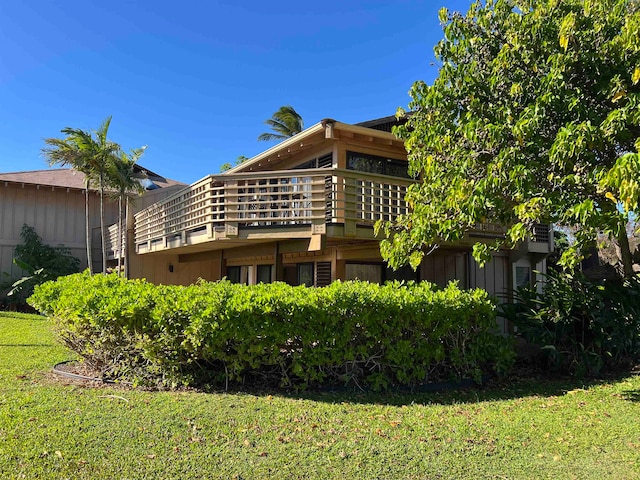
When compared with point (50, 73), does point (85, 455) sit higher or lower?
lower

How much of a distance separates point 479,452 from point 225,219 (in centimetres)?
728

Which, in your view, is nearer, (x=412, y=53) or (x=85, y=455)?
(x=85, y=455)

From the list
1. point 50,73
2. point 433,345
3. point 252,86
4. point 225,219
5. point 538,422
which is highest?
point 252,86

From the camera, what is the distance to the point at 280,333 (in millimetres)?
6250

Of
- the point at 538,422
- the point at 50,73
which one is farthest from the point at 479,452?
the point at 50,73

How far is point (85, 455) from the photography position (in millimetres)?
4043

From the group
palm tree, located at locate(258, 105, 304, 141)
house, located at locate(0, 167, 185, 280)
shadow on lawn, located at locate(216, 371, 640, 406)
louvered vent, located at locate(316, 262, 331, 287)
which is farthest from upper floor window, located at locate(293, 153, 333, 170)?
palm tree, located at locate(258, 105, 304, 141)

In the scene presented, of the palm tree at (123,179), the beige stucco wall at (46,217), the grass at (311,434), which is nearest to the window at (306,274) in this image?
the grass at (311,434)

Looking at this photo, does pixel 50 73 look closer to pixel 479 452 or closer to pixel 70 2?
pixel 70 2

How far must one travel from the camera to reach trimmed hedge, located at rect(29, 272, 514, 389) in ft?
20.5

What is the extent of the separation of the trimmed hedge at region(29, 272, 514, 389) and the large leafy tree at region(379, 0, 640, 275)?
1.20m

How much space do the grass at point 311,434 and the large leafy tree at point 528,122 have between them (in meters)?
2.10

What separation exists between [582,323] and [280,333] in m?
5.76

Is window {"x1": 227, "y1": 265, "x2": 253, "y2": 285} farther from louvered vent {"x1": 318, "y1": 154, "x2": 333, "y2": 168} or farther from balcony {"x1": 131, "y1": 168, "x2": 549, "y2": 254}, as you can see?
louvered vent {"x1": 318, "y1": 154, "x2": 333, "y2": 168}
